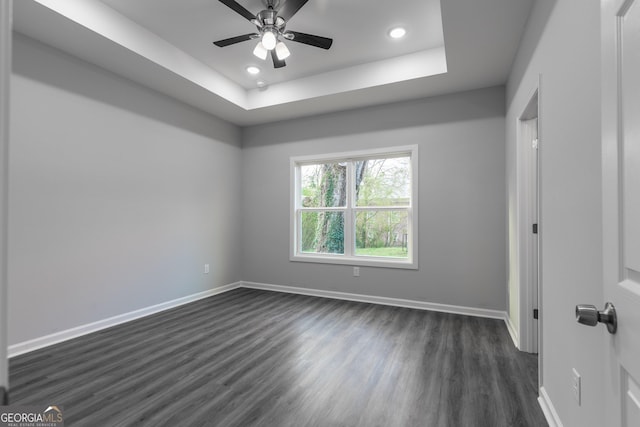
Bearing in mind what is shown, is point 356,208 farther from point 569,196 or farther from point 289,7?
point 569,196

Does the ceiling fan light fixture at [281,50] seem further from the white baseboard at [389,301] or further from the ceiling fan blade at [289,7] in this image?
the white baseboard at [389,301]

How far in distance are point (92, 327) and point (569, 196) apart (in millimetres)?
3987

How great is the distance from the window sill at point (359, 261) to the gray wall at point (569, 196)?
81.8 inches

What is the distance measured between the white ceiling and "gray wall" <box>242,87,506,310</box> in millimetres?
262

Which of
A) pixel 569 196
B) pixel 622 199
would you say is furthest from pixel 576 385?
pixel 622 199

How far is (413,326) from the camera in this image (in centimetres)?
325

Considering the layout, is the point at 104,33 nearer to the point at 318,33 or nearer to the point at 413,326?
the point at 318,33

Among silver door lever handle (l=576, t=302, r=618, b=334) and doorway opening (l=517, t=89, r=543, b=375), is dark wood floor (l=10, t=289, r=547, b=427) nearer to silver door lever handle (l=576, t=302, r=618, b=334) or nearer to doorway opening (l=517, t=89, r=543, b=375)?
doorway opening (l=517, t=89, r=543, b=375)

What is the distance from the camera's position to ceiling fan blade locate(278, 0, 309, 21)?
2.32 meters

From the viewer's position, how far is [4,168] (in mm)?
449

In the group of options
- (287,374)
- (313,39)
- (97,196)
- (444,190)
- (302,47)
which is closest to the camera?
(287,374)

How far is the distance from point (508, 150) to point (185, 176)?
12.8 feet

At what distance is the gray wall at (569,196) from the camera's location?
1.21 metres

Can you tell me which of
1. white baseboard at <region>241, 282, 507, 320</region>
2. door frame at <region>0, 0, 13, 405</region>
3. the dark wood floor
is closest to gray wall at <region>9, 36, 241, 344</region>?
the dark wood floor
